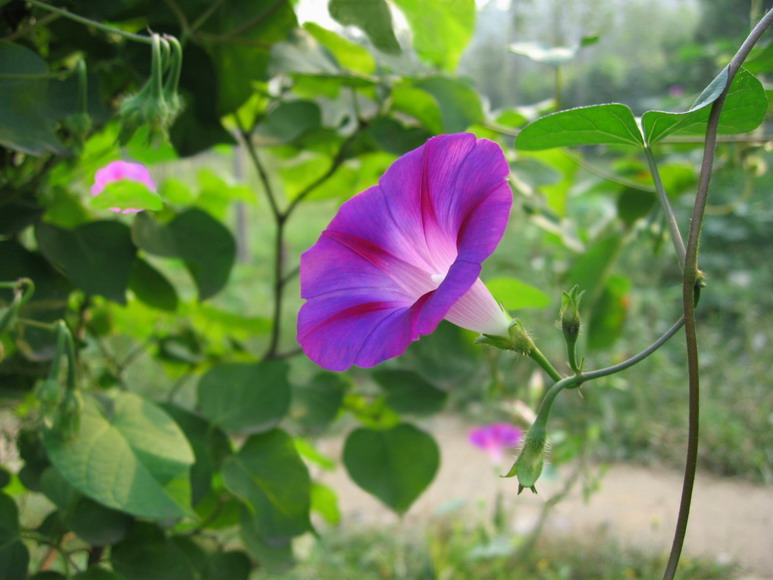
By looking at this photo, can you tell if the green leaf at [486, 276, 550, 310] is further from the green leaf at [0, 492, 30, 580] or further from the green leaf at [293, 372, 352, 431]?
the green leaf at [0, 492, 30, 580]

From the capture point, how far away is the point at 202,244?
60cm

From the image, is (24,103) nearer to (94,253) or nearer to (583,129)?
(94,253)

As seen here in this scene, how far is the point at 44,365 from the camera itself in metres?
0.58

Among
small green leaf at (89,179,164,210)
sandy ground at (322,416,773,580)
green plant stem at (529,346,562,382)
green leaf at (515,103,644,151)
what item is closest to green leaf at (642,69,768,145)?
green leaf at (515,103,644,151)

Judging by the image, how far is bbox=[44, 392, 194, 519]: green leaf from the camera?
0.40m

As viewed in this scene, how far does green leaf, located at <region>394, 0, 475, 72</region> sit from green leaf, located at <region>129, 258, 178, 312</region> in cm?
34

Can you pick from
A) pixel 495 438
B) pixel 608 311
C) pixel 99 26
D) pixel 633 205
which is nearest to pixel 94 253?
pixel 99 26

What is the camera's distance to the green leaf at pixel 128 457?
403 millimetres

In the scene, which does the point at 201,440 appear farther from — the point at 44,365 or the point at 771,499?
the point at 771,499

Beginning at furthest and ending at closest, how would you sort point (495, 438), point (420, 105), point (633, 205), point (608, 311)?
1. point (495, 438)
2. point (608, 311)
3. point (633, 205)
4. point (420, 105)

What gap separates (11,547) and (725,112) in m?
0.50

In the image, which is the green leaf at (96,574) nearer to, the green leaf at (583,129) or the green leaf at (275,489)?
the green leaf at (275,489)

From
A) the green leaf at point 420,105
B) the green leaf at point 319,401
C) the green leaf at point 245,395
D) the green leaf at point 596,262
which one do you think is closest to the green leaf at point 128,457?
the green leaf at point 245,395

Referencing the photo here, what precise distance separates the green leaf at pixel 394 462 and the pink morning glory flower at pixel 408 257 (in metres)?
0.36
